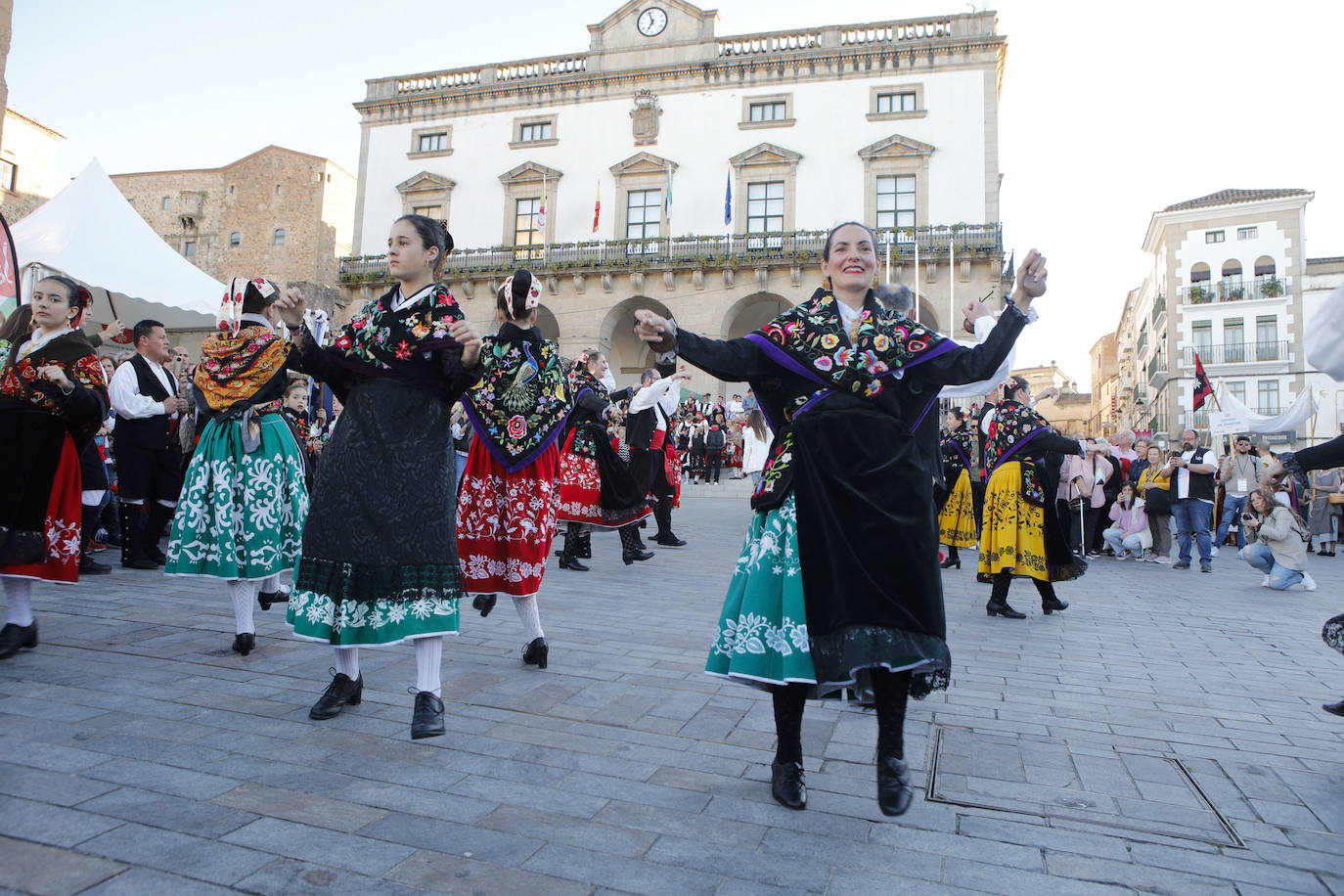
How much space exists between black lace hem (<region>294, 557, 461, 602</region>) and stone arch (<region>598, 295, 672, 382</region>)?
2809 centimetres

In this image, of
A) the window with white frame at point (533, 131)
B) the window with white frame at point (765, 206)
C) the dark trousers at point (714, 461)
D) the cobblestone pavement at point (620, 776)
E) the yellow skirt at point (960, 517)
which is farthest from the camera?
the window with white frame at point (533, 131)

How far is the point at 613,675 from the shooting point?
13.8 ft

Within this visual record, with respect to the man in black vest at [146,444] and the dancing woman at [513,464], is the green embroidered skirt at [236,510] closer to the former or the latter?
the dancing woman at [513,464]

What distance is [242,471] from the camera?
4695mm

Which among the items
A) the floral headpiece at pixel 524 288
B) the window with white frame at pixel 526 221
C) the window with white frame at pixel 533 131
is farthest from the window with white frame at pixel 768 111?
Result: the floral headpiece at pixel 524 288

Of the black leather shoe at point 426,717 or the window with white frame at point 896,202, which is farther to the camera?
the window with white frame at point 896,202

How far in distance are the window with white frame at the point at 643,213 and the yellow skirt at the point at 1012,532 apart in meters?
26.7

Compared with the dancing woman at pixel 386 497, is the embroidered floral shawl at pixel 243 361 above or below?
above

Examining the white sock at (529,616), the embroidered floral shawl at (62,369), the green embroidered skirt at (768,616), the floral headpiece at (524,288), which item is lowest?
the white sock at (529,616)

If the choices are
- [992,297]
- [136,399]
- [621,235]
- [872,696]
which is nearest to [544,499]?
[872,696]

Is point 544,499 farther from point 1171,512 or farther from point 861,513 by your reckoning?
point 1171,512

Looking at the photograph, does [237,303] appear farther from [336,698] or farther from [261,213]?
[261,213]

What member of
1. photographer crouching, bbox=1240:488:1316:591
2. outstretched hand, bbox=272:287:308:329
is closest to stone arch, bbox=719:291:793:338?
photographer crouching, bbox=1240:488:1316:591

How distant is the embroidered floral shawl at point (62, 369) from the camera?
4.27 m
